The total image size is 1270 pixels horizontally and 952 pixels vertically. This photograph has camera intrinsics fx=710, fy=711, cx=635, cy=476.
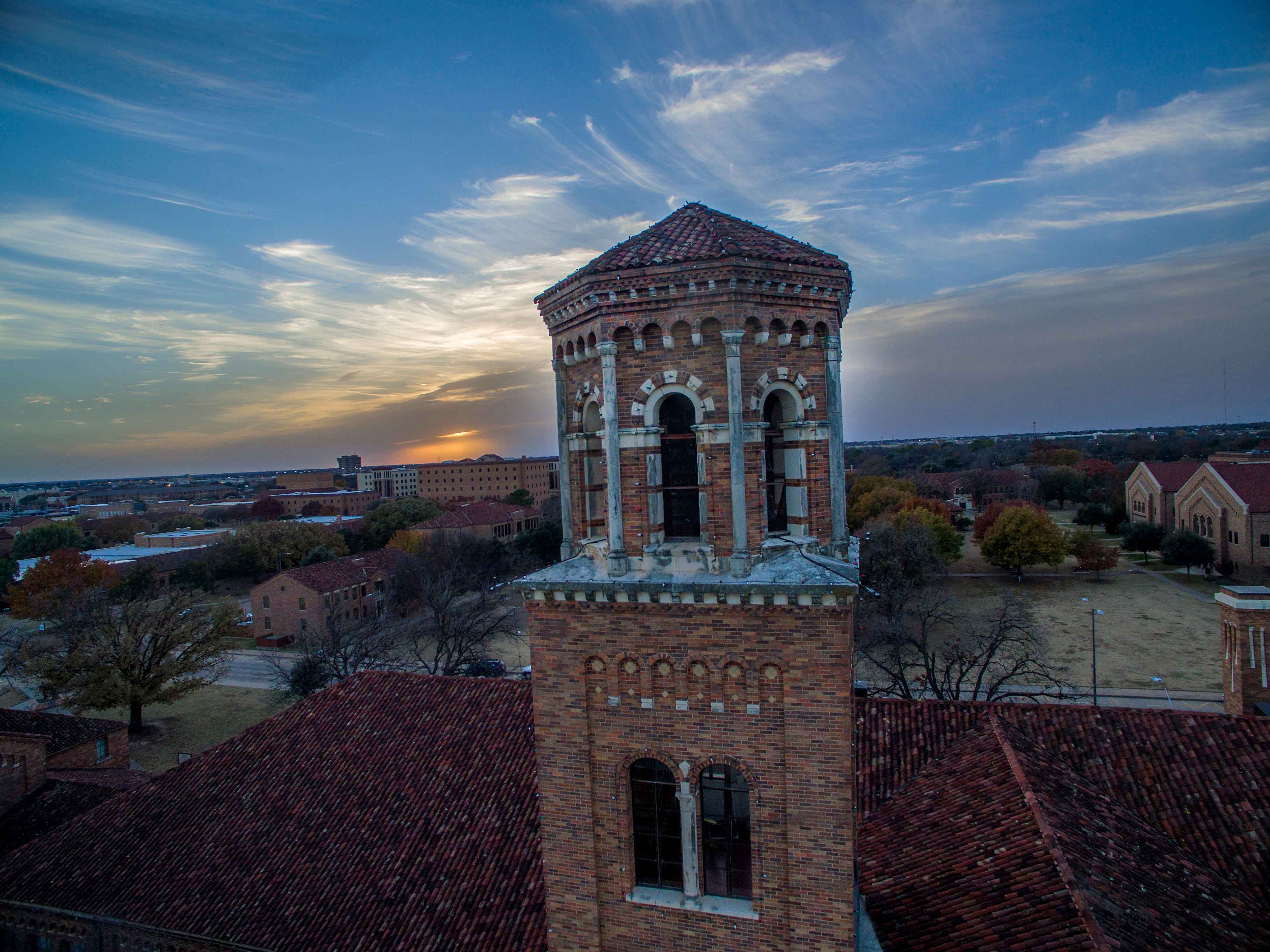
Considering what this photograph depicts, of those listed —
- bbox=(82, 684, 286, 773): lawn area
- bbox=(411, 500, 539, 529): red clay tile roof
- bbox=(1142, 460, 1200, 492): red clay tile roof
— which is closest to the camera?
bbox=(82, 684, 286, 773): lawn area

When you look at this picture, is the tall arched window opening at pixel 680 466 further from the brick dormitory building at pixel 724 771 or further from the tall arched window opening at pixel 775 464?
the tall arched window opening at pixel 775 464

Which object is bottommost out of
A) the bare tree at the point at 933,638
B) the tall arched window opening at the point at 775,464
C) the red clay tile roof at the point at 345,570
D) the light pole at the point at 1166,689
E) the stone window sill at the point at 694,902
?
the light pole at the point at 1166,689

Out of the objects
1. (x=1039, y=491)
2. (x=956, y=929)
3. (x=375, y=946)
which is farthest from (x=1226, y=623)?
(x=1039, y=491)

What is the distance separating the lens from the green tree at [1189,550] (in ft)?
178

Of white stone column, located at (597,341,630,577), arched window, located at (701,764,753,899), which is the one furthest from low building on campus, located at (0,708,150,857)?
white stone column, located at (597,341,630,577)

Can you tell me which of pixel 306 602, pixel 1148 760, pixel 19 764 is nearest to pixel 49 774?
pixel 19 764

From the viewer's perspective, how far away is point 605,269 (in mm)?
8977

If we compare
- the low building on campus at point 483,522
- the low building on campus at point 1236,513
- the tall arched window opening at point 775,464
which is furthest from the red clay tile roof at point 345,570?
the low building on campus at point 1236,513

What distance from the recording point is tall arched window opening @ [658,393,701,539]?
30.6 ft

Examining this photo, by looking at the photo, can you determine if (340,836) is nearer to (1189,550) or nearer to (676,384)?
(676,384)

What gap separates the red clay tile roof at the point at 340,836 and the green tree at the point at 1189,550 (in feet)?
196

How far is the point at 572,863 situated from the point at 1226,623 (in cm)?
1526

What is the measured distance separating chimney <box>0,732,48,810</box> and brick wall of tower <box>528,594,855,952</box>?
17465 millimetres

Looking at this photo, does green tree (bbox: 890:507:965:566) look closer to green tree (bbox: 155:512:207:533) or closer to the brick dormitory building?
the brick dormitory building
